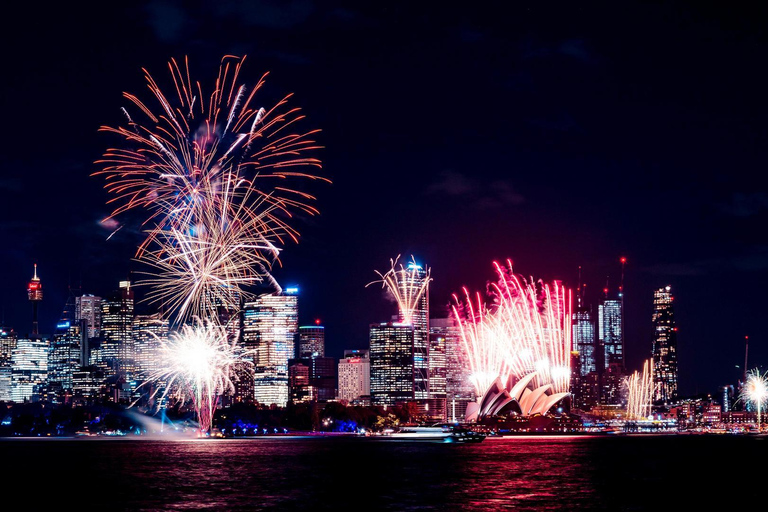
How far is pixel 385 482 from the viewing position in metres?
92.1

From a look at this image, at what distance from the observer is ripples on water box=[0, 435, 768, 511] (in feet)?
239

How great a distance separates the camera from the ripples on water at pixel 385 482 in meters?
72.9

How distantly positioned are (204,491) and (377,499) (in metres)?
14.5

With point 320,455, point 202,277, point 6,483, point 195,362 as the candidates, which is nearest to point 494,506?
point 202,277

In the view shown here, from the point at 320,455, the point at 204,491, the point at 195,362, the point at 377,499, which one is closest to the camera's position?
the point at 377,499

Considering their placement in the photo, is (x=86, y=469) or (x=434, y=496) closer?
(x=434, y=496)

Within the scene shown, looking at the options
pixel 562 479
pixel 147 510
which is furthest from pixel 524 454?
pixel 147 510

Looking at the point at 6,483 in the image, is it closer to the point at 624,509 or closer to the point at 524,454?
the point at 624,509

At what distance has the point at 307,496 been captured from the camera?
78.8 meters

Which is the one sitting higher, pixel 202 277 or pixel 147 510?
pixel 202 277

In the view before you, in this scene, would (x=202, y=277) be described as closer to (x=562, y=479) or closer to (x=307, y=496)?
(x=307, y=496)

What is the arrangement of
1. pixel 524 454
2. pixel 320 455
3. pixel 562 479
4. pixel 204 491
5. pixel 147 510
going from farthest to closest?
pixel 320 455 → pixel 524 454 → pixel 562 479 → pixel 204 491 → pixel 147 510

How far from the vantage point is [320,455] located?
14550cm

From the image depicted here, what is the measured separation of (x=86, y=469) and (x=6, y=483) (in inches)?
830
